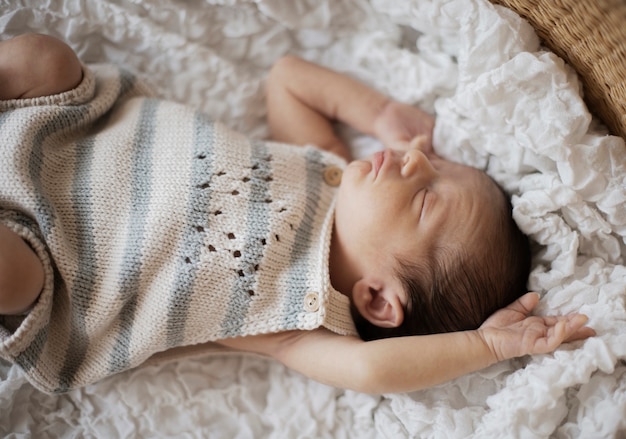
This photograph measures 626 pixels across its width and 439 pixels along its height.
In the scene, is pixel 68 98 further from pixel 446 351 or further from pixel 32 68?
pixel 446 351

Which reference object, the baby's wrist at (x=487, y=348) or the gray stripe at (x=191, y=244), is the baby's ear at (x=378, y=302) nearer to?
the baby's wrist at (x=487, y=348)

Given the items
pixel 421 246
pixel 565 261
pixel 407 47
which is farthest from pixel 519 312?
pixel 407 47

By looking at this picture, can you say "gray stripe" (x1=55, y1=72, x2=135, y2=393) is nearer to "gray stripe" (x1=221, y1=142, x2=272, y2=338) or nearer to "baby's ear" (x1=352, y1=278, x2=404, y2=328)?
"gray stripe" (x1=221, y1=142, x2=272, y2=338)

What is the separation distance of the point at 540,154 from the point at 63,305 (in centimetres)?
110

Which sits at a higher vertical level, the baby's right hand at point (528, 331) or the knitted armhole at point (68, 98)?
the baby's right hand at point (528, 331)

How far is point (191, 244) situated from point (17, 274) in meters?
0.34

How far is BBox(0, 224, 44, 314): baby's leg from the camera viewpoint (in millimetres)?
1138

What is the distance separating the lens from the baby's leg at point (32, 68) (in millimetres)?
1335

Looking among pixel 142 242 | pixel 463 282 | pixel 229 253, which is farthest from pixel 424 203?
pixel 142 242

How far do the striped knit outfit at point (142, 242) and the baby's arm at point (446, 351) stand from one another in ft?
0.31

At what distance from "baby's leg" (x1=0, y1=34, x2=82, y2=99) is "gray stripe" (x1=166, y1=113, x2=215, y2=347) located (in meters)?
0.35

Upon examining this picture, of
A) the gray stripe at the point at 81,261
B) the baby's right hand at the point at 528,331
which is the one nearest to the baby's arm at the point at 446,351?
the baby's right hand at the point at 528,331

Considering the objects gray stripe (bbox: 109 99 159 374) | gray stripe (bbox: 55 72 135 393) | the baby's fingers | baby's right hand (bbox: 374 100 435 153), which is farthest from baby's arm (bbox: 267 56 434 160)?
the baby's fingers

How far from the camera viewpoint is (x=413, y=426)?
1333mm
